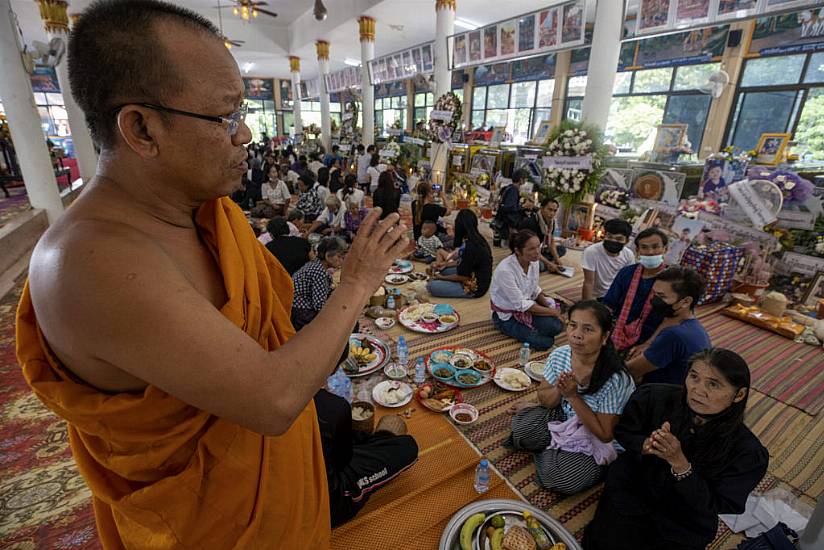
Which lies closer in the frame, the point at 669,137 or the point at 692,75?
the point at 669,137

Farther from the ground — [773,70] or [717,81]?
[773,70]

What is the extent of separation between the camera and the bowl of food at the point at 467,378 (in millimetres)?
3131

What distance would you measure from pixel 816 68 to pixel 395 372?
10131 mm

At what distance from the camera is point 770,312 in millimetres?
4426

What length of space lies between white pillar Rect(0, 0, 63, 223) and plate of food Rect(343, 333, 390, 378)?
7.05 m

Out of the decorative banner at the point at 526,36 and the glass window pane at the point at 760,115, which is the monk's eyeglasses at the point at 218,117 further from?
the glass window pane at the point at 760,115

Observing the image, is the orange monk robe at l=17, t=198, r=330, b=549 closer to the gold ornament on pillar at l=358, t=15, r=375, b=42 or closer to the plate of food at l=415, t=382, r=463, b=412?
the plate of food at l=415, t=382, r=463, b=412

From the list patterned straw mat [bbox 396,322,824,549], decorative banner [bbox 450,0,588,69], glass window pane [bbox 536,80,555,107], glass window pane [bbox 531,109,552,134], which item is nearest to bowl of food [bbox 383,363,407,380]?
patterned straw mat [bbox 396,322,824,549]

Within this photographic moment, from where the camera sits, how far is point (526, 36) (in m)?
Answer: 7.70

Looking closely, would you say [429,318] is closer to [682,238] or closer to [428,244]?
[428,244]

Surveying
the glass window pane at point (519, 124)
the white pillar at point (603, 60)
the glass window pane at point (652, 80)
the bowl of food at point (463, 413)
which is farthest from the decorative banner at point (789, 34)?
the bowl of food at point (463, 413)

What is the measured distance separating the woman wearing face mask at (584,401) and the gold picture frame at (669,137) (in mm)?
5011

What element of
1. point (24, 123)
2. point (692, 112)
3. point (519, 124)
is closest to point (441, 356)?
point (24, 123)

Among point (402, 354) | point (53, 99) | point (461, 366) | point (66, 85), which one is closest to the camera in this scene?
point (461, 366)
